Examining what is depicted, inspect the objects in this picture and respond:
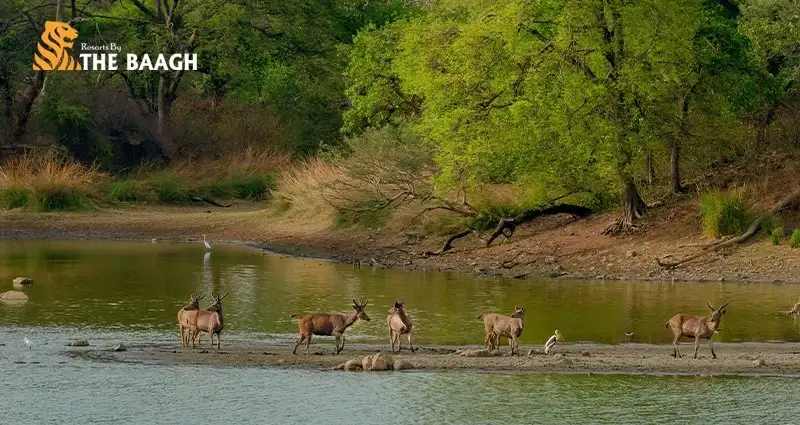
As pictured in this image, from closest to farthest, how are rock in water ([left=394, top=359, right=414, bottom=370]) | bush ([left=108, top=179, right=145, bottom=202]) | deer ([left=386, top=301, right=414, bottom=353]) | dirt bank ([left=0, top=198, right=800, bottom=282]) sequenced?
rock in water ([left=394, top=359, right=414, bottom=370]) < deer ([left=386, top=301, right=414, bottom=353]) < dirt bank ([left=0, top=198, right=800, bottom=282]) < bush ([left=108, top=179, right=145, bottom=202])

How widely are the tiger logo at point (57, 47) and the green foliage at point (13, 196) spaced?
1126 cm

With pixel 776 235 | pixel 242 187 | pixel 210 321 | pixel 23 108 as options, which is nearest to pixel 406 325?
pixel 210 321

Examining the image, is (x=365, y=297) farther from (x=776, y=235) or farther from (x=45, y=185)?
(x=45, y=185)

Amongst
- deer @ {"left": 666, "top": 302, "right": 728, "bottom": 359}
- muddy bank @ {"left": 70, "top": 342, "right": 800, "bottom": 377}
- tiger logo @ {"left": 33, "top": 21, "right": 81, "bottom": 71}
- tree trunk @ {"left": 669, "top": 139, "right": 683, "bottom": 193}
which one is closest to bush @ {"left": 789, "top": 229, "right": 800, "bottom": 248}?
tree trunk @ {"left": 669, "top": 139, "right": 683, "bottom": 193}

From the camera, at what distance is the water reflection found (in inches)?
922

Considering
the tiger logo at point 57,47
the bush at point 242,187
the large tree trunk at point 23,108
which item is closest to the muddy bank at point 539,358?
the bush at point 242,187

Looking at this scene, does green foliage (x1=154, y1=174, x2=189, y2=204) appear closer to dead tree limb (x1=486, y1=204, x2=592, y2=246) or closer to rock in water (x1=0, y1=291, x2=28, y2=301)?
dead tree limb (x1=486, y1=204, x2=592, y2=246)

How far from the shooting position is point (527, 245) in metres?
34.0

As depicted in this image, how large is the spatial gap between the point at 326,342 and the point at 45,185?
980 inches

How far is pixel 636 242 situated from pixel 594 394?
1523 centimetres

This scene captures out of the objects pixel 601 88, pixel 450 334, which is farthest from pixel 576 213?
pixel 450 334

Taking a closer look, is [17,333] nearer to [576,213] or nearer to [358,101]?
[576,213]

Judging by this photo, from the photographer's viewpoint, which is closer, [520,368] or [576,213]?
[520,368]

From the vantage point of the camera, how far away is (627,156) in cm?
3319
